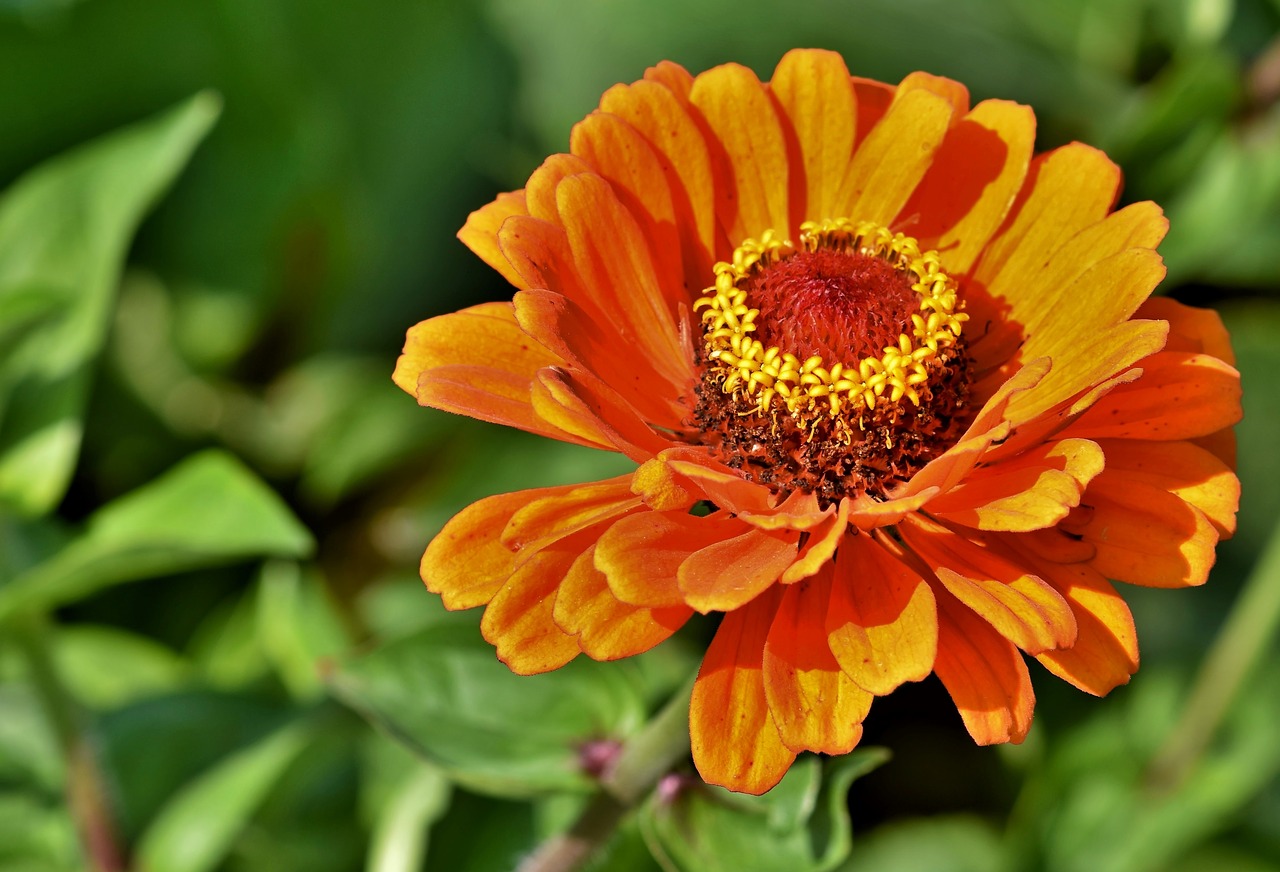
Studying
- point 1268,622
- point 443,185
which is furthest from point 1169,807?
point 443,185

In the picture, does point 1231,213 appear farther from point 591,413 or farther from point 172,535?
point 172,535

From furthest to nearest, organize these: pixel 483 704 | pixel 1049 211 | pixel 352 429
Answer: pixel 352 429 → pixel 483 704 → pixel 1049 211

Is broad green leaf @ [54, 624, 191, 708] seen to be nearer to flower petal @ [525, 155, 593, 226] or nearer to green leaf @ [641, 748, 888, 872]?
green leaf @ [641, 748, 888, 872]

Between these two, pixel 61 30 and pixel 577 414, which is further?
pixel 61 30

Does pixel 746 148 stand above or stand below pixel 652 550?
above

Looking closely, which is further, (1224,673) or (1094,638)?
(1224,673)

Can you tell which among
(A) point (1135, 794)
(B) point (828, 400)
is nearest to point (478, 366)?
(B) point (828, 400)

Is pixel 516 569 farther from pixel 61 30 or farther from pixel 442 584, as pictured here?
pixel 61 30
